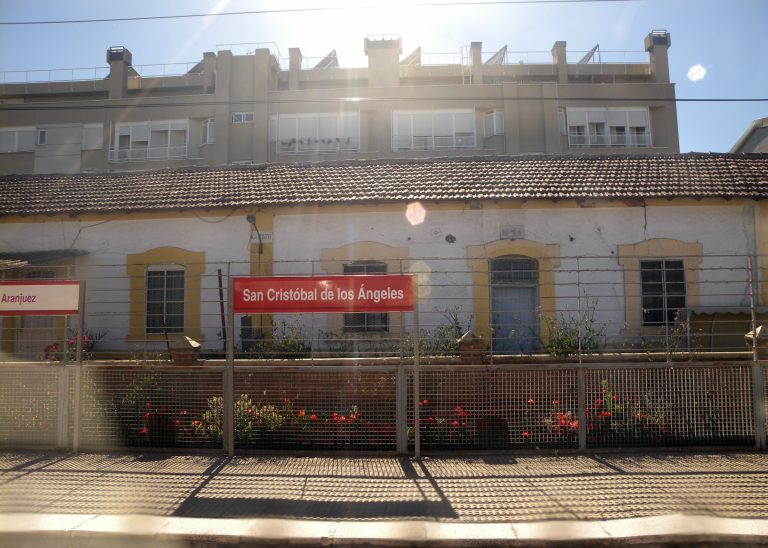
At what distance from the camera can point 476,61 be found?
108ft

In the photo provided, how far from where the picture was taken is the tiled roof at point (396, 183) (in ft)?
43.4

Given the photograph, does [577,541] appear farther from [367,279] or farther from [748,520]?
[367,279]

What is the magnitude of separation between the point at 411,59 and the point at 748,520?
108 feet

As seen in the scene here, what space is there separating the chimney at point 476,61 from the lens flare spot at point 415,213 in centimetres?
2224

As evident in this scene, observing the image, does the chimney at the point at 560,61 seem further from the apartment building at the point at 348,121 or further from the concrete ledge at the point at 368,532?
the concrete ledge at the point at 368,532

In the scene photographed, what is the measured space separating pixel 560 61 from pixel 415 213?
25038 millimetres

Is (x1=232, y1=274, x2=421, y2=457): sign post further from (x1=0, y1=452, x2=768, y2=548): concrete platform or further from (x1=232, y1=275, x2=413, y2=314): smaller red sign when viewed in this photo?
(x1=0, y1=452, x2=768, y2=548): concrete platform

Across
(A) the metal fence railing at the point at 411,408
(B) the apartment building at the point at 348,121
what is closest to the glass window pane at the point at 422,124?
(B) the apartment building at the point at 348,121

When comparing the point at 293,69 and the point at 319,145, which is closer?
the point at 319,145

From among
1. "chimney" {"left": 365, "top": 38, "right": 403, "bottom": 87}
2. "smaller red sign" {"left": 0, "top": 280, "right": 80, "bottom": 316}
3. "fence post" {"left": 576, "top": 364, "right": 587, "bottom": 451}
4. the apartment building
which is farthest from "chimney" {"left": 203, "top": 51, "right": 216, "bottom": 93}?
"fence post" {"left": 576, "top": 364, "right": 587, "bottom": 451}

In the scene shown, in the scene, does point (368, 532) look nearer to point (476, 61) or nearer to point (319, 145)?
point (319, 145)

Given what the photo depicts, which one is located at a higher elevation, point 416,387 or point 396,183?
point 396,183

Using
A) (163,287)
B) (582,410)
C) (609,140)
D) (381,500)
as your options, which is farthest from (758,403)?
(609,140)

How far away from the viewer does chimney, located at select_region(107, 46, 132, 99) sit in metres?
33.8
